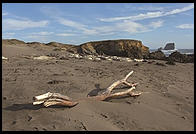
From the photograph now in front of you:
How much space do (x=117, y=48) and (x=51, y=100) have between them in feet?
42.9

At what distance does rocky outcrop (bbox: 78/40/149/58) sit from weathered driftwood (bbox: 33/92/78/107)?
11.8 meters

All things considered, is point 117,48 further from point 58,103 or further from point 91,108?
point 58,103

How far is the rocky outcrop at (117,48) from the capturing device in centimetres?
1627

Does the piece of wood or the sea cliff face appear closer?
the piece of wood

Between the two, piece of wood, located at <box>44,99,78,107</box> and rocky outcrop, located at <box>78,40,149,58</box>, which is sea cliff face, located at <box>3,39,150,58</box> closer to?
rocky outcrop, located at <box>78,40,149,58</box>

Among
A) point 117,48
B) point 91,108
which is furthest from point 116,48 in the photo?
point 91,108

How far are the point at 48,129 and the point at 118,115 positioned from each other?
128 centimetres

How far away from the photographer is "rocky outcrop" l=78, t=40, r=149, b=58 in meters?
16.3

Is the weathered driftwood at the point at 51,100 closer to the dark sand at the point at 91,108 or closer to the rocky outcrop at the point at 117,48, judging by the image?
the dark sand at the point at 91,108

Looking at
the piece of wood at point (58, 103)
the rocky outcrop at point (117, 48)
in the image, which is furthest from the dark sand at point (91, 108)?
the rocky outcrop at point (117, 48)

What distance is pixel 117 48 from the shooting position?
55.4 feet

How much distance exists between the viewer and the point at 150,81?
7.12m

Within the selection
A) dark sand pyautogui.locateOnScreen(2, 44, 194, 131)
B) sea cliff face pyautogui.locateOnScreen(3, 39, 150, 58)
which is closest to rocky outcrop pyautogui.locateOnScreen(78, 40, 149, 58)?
sea cliff face pyautogui.locateOnScreen(3, 39, 150, 58)

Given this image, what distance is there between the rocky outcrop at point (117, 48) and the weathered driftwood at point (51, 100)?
38.6 feet
